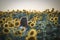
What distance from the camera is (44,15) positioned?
209 cm

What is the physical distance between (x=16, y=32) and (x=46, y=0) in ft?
2.34

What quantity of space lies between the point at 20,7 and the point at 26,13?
0.46ft

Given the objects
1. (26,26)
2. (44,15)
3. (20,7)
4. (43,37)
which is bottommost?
(43,37)

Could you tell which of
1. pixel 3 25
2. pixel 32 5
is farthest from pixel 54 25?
pixel 3 25

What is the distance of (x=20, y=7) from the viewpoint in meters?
2.12

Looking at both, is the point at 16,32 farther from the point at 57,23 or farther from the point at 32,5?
the point at 57,23

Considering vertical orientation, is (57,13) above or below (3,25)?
above

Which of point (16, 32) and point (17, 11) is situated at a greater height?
point (17, 11)

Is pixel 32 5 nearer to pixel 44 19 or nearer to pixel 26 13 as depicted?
pixel 26 13

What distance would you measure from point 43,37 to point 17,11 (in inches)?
23.3

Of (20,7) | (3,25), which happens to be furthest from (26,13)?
(3,25)

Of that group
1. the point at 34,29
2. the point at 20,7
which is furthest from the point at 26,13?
the point at 34,29

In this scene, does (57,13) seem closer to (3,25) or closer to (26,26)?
(26,26)

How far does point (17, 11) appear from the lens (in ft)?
6.93
